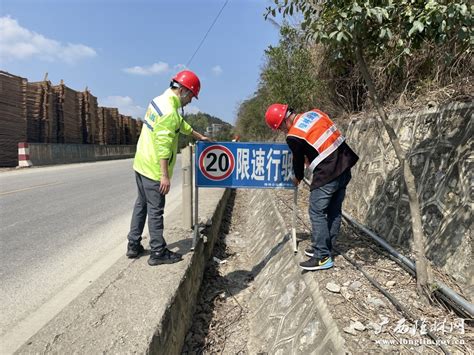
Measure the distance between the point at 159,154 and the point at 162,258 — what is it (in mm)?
1104

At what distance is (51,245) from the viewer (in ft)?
16.5

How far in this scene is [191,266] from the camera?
3.83 meters

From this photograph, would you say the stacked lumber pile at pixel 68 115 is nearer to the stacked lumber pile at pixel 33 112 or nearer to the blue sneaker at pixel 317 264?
the stacked lumber pile at pixel 33 112

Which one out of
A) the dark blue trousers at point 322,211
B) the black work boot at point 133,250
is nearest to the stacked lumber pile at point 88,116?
the black work boot at point 133,250

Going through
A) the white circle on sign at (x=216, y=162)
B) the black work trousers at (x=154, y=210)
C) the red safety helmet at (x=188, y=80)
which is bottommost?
the black work trousers at (x=154, y=210)

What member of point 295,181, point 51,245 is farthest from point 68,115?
point 295,181

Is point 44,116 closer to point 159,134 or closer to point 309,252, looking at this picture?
point 159,134

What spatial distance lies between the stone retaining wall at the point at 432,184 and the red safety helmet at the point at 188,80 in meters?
2.63

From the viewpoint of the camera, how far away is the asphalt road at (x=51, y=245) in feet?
11.2

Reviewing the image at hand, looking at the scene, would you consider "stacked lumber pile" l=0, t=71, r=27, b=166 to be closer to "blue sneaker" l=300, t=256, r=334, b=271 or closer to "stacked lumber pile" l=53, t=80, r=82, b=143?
"stacked lumber pile" l=53, t=80, r=82, b=143

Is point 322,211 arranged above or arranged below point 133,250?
above

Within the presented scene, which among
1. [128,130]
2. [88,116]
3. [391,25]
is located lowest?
[391,25]

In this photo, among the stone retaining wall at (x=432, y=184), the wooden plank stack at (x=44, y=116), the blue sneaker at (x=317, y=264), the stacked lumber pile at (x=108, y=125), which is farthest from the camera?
the stacked lumber pile at (x=108, y=125)

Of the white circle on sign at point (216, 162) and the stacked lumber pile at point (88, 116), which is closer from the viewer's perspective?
the white circle on sign at point (216, 162)
